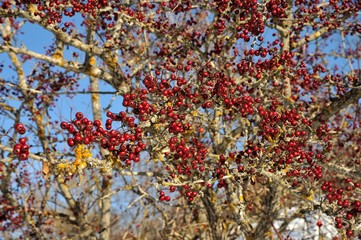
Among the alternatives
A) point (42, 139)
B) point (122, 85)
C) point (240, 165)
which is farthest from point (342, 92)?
point (42, 139)

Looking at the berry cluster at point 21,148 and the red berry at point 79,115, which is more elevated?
the red berry at point 79,115

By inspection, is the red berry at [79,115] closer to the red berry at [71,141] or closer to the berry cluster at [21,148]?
the red berry at [71,141]

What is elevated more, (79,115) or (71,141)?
(79,115)

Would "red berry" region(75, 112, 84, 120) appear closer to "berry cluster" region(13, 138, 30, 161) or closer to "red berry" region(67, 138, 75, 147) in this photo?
"red berry" region(67, 138, 75, 147)

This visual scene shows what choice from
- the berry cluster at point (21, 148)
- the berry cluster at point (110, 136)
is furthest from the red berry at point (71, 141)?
the berry cluster at point (21, 148)

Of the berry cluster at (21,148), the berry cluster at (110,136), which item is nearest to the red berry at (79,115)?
the berry cluster at (110,136)

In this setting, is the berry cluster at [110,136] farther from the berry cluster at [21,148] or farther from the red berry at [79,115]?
the berry cluster at [21,148]

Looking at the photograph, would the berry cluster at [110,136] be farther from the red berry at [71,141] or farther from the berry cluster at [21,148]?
the berry cluster at [21,148]

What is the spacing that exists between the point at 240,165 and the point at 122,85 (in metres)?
2.56

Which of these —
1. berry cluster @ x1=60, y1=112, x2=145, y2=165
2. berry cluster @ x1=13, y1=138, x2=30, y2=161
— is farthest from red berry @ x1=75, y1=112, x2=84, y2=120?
berry cluster @ x1=13, y1=138, x2=30, y2=161

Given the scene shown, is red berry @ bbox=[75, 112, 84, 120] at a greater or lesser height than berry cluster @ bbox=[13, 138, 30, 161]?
greater

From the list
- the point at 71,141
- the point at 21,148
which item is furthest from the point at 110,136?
the point at 21,148

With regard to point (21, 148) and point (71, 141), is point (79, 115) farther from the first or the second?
point (21, 148)

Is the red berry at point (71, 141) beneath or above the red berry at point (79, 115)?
beneath
